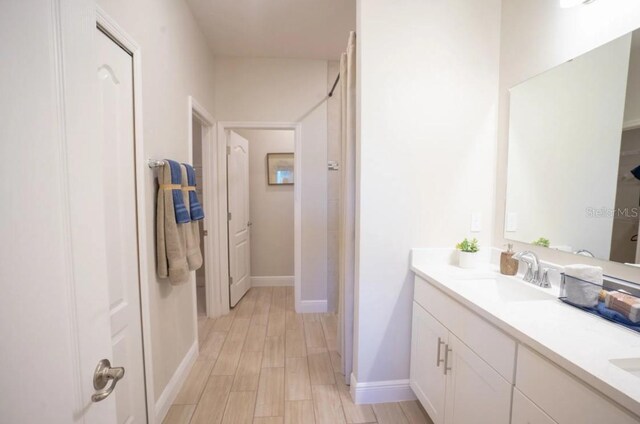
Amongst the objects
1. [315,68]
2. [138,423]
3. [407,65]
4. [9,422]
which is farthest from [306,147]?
[9,422]

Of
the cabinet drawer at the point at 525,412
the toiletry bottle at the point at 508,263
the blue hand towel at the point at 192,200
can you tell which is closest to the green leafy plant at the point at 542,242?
the toiletry bottle at the point at 508,263

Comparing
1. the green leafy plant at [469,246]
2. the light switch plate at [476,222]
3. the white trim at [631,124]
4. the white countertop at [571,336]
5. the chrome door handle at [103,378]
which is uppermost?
the white trim at [631,124]

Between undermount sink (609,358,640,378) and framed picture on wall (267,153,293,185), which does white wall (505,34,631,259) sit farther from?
framed picture on wall (267,153,293,185)

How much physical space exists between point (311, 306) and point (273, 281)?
1.10m

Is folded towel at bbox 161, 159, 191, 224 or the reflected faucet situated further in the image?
folded towel at bbox 161, 159, 191, 224

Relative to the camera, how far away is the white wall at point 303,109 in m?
2.83

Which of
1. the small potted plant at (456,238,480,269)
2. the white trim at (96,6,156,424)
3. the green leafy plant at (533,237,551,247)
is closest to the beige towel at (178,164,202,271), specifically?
the white trim at (96,6,156,424)

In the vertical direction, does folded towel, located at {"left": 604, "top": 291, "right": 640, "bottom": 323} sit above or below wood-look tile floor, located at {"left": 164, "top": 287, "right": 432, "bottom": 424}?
above

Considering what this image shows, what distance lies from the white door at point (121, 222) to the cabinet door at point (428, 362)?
1.50 m

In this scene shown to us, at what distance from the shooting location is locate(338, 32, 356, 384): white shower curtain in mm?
1753

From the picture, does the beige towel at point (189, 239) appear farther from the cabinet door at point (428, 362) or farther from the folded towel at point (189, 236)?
the cabinet door at point (428, 362)

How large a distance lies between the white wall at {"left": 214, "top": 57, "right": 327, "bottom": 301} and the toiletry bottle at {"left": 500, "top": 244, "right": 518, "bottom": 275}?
1812 mm

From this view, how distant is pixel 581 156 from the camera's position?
1.24 meters

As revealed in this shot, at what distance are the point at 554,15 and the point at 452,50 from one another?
1.55 ft
